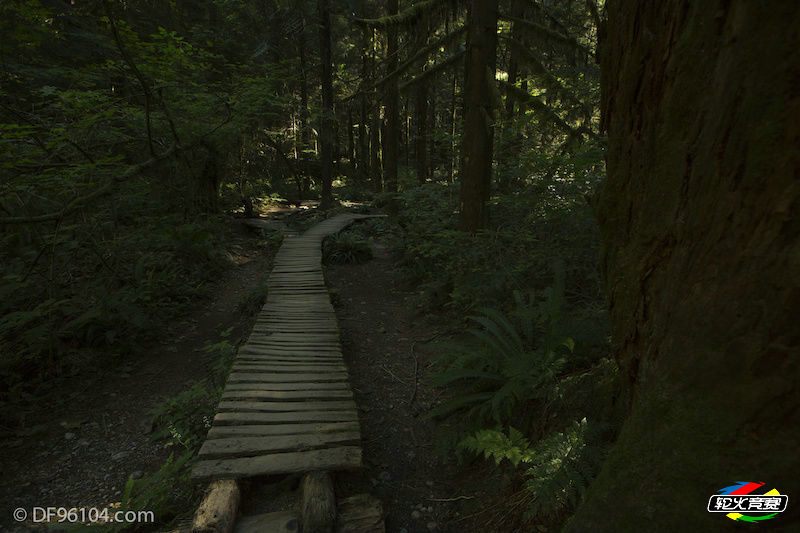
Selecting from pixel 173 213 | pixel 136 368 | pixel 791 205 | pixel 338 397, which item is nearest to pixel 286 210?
pixel 173 213

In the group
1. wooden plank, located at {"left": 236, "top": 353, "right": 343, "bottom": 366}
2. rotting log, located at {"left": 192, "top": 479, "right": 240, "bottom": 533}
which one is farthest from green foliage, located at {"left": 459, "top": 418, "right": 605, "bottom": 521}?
wooden plank, located at {"left": 236, "top": 353, "right": 343, "bottom": 366}

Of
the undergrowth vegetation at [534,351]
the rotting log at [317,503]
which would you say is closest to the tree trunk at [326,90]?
the undergrowth vegetation at [534,351]

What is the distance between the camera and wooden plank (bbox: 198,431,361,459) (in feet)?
11.1

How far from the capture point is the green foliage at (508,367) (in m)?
3.34

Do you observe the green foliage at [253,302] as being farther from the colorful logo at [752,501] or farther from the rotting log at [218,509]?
the colorful logo at [752,501]

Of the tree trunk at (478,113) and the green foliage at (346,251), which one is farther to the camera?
the green foliage at (346,251)

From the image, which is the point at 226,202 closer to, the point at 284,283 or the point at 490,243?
the point at 284,283

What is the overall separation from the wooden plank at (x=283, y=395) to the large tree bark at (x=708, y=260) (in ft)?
9.84

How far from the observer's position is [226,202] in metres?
15.8

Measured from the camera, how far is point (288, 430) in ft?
12.3

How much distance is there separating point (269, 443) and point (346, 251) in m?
8.71

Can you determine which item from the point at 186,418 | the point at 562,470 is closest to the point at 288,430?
the point at 186,418

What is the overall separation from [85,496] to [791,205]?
19.6ft

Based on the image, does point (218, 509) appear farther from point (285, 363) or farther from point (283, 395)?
point (285, 363)
